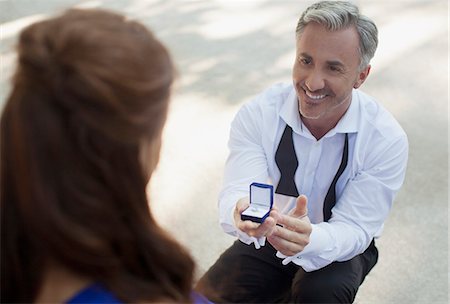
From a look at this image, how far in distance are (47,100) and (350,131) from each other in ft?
4.13

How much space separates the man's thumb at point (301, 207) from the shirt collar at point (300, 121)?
27 cm

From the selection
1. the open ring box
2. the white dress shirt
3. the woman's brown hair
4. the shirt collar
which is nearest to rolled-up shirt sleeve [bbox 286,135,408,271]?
the white dress shirt

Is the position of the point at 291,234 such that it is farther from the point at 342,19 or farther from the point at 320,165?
the point at 342,19

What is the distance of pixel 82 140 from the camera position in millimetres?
969

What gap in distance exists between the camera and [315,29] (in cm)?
Result: 206

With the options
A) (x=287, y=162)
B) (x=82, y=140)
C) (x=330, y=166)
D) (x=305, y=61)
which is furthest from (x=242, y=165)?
(x=82, y=140)

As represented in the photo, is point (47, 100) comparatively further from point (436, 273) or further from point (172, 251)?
point (436, 273)

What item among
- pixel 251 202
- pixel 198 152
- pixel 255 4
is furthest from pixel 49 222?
pixel 255 4

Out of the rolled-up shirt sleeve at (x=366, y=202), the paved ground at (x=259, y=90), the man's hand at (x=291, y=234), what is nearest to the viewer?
the man's hand at (x=291, y=234)

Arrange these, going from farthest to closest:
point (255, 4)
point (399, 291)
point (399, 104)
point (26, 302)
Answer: point (255, 4) → point (399, 104) → point (399, 291) → point (26, 302)

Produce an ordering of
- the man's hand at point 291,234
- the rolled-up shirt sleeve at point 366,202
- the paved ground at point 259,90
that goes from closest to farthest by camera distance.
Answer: the man's hand at point 291,234 → the rolled-up shirt sleeve at point 366,202 → the paved ground at point 259,90

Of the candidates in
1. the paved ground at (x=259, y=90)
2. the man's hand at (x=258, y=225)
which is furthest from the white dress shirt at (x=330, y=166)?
the paved ground at (x=259, y=90)

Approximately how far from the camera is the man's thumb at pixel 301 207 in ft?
6.21

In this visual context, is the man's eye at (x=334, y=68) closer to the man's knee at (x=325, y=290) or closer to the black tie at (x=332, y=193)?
the black tie at (x=332, y=193)
